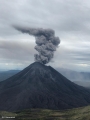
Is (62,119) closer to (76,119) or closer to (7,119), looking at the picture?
(76,119)

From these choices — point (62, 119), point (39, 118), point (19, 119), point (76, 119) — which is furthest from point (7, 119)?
point (76, 119)

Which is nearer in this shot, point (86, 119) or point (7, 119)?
point (86, 119)

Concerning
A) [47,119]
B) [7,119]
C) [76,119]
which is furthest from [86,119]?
[7,119]

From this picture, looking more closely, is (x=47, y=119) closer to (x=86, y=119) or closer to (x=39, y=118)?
(x=39, y=118)

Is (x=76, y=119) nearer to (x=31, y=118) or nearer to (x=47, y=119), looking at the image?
(x=47, y=119)

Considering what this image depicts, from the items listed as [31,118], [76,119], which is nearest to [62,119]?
[76,119]

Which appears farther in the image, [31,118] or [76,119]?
[31,118]

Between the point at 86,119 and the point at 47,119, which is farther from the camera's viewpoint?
the point at 47,119
